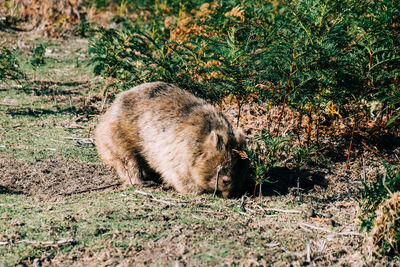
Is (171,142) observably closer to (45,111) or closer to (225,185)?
(225,185)

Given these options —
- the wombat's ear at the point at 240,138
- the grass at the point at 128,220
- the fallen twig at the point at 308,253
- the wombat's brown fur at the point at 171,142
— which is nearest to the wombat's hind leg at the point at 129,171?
the wombat's brown fur at the point at 171,142

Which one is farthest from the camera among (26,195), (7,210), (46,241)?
(26,195)

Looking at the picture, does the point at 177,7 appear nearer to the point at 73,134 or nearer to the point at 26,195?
the point at 73,134

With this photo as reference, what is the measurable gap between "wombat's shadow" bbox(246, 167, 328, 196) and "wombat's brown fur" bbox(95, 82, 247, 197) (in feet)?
1.09

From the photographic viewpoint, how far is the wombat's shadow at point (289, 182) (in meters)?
4.64

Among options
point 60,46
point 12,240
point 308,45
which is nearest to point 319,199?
point 308,45

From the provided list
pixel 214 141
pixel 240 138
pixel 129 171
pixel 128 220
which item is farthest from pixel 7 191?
pixel 240 138

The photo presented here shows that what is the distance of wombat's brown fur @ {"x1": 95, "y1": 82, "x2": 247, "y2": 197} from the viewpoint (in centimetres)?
462

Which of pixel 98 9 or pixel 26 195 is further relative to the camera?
pixel 98 9

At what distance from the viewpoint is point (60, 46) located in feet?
33.4

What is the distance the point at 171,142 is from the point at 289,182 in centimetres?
148

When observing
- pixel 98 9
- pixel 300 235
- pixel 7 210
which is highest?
pixel 98 9

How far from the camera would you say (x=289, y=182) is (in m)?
4.85

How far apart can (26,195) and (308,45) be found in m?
3.39
